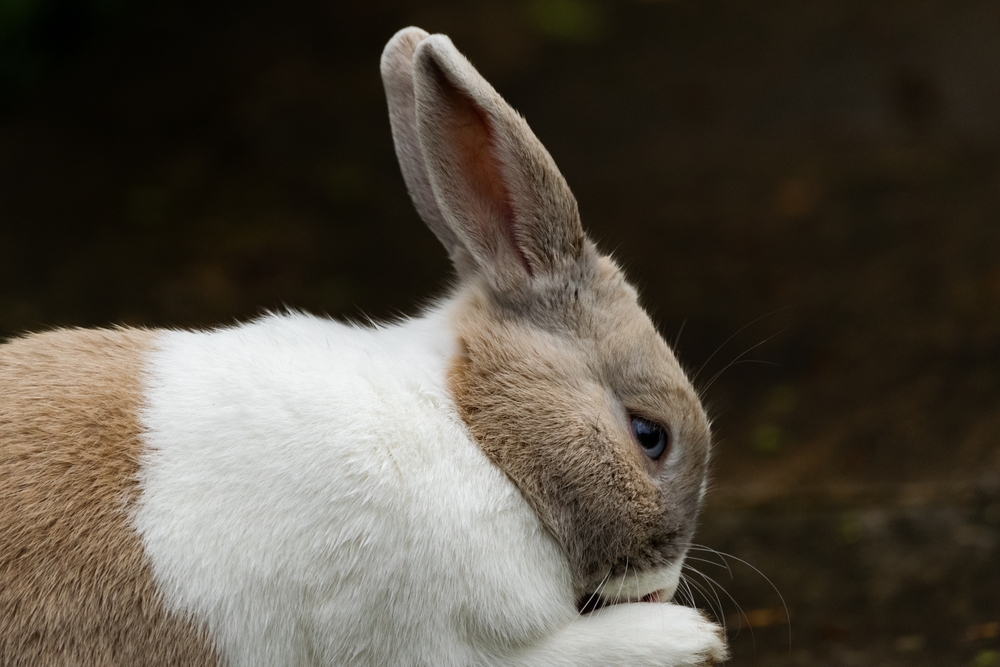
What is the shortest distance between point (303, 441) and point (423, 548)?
421mm

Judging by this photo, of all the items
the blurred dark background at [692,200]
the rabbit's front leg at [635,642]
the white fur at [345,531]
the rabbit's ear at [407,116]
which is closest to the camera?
the white fur at [345,531]

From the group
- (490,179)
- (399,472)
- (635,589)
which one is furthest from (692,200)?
(399,472)

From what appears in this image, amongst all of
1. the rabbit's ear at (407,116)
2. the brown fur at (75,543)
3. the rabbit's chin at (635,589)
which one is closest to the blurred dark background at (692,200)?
the rabbit's chin at (635,589)

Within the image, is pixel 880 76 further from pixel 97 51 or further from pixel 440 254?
pixel 97 51

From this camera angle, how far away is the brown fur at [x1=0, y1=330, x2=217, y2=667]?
260 centimetres

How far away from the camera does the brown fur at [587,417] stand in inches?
118

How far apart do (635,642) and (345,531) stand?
855mm

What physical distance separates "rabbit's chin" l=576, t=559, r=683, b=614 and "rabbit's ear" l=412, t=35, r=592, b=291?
3.06 feet

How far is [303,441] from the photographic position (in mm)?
2801

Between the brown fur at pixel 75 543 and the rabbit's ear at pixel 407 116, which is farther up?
the rabbit's ear at pixel 407 116

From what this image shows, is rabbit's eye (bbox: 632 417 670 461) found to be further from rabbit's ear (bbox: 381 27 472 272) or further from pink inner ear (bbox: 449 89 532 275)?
rabbit's ear (bbox: 381 27 472 272)

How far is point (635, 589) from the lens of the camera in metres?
3.17

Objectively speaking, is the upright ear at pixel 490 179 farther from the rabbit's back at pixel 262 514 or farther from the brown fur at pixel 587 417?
the rabbit's back at pixel 262 514

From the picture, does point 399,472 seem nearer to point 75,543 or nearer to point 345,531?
point 345,531
